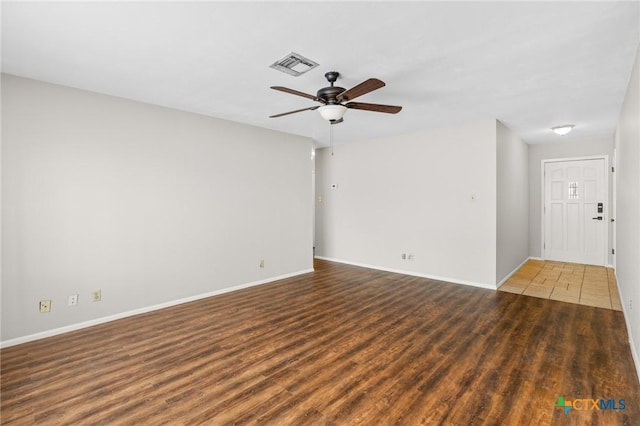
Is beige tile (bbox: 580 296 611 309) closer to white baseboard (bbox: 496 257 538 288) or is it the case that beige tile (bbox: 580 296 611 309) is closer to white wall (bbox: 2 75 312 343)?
white baseboard (bbox: 496 257 538 288)

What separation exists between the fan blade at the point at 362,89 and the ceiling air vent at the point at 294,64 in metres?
0.37

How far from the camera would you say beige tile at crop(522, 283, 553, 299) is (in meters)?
4.53

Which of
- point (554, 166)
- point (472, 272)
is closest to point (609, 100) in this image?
point (472, 272)

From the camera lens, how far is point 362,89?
2.57m

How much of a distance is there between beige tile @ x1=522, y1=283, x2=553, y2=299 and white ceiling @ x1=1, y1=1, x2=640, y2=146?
2604mm

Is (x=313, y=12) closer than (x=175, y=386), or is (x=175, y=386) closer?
(x=313, y=12)

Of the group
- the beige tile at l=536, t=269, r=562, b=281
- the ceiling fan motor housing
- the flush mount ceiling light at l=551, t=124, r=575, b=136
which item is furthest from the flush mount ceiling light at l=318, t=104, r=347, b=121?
the beige tile at l=536, t=269, r=562, b=281

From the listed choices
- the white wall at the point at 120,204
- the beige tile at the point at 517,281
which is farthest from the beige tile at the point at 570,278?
the white wall at the point at 120,204

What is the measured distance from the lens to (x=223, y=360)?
2713 mm

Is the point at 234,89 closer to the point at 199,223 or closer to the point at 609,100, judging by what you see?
the point at 199,223

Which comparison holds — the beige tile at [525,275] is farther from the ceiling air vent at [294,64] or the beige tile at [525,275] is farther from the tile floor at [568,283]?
the ceiling air vent at [294,64]

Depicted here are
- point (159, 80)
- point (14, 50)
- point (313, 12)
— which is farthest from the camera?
point (159, 80)

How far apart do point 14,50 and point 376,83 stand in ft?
9.63

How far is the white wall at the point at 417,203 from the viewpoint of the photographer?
4883 mm
